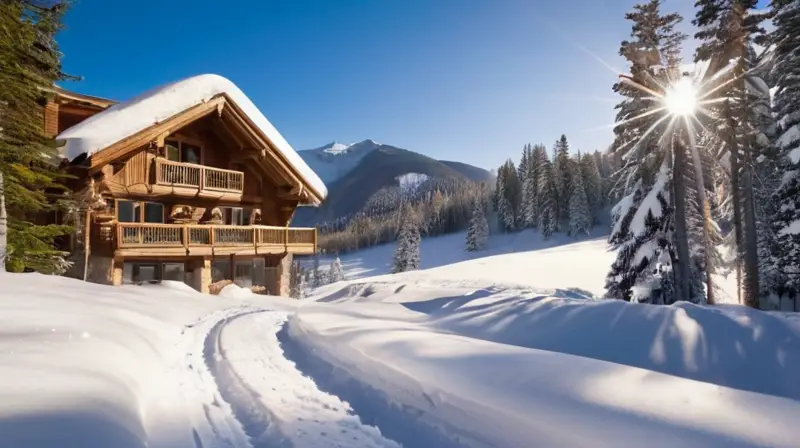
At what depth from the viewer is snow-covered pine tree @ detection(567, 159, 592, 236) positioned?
69.3 metres

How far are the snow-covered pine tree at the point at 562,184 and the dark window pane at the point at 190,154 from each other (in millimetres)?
64072

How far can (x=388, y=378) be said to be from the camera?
5227 mm

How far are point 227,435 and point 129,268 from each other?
17.2m

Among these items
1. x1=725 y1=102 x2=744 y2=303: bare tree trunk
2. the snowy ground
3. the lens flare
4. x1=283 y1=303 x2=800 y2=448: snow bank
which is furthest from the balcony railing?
x1=725 y1=102 x2=744 y2=303: bare tree trunk

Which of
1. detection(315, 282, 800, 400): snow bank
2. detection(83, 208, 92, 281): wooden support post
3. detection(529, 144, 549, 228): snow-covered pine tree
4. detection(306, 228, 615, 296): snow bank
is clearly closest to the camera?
detection(315, 282, 800, 400): snow bank

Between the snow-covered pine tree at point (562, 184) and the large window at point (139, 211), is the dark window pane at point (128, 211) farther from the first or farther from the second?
the snow-covered pine tree at point (562, 184)

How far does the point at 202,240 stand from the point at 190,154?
4573 millimetres

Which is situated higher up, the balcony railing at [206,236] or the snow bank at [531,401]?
the balcony railing at [206,236]

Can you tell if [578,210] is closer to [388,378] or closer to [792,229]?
[792,229]

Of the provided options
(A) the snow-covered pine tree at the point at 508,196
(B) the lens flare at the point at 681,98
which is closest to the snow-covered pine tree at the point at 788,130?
(B) the lens flare at the point at 681,98

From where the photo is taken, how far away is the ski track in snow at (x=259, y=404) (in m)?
3.83

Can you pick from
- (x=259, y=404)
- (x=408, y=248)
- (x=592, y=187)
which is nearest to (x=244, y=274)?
(x=259, y=404)

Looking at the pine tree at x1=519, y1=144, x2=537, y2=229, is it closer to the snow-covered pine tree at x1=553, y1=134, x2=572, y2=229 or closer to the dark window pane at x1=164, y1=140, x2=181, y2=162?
the snow-covered pine tree at x1=553, y1=134, x2=572, y2=229

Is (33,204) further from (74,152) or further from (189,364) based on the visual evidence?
(189,364)
